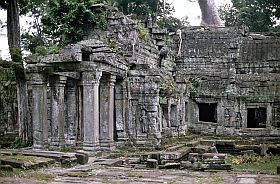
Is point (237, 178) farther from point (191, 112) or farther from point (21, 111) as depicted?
point (191, 112)

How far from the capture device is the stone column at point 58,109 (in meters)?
16.3

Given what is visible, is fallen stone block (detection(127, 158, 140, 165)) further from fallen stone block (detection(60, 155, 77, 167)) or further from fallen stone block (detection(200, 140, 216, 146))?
fallen stone block (detection(200, 140, 216, 146))

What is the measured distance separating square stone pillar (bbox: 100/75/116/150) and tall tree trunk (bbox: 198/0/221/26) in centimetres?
2269

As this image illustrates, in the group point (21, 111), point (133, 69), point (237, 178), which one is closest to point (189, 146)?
→ point (133, 69)

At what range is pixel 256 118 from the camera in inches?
1085

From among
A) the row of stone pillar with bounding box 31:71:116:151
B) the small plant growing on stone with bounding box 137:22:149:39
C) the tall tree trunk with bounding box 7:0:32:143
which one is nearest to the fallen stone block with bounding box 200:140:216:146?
the small plant growing on stone with bounding box 137:22:149:39

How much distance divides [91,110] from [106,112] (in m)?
1.43

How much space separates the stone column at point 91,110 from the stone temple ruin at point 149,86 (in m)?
0.03

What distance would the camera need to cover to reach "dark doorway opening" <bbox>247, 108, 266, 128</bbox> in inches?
1049

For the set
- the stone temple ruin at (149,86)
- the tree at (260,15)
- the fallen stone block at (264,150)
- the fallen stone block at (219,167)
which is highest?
the tree at (260,15)

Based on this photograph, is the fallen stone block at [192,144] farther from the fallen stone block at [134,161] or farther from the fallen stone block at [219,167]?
the fallen stone block at [219,167]

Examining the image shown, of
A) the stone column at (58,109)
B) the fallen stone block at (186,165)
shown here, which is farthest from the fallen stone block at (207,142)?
the fallen stone block at (186,165)

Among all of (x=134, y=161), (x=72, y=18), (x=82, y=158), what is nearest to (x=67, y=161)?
(x=82, y=158)

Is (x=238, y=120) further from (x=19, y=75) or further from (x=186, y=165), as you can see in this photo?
(x=19, y=75)
